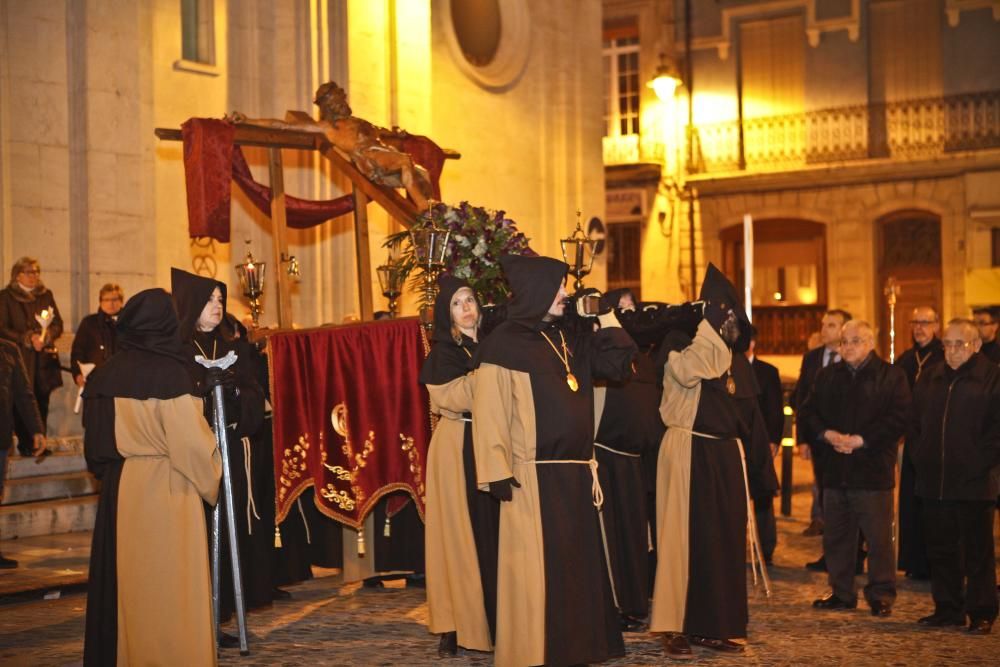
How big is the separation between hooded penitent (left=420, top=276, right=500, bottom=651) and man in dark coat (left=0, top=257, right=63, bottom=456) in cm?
473

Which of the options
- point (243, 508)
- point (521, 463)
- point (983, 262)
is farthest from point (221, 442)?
point (983, 262)

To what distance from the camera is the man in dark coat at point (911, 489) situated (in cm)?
985

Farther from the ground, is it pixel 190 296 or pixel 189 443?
pixel 190 296

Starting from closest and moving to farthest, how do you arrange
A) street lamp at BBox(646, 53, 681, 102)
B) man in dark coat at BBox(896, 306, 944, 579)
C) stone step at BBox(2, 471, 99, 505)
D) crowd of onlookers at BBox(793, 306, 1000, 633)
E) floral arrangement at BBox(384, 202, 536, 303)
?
1. crowd of onlookers at BBox(793, 306, 1000, 633)
2. floral arrangement at BBox(384, 202, 536, 303)
3. man in dark coat at BBox(896, 306, 944, 579)
4. stone step at BBox(2, 471, 99, 505)
5. street lamp at BBox(646, 53, 681, 102)

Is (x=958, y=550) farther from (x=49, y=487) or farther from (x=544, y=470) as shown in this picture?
(x=49, y=487)

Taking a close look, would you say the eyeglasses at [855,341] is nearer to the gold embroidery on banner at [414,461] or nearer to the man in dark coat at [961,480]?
the man in dark coat at [961,480]

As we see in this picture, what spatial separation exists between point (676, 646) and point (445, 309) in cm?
225

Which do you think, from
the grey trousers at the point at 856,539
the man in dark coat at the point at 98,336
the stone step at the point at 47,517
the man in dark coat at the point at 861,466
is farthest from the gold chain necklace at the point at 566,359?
the man in dark coat at the point at 98,336

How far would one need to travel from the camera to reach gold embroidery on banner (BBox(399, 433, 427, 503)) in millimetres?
8950

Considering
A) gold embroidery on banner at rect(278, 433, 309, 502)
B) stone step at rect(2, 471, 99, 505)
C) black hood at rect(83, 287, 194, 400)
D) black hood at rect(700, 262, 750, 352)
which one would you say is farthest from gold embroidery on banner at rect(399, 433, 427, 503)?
stone step at rect(2, 471, 99, 505)

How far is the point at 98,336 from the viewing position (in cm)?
1155

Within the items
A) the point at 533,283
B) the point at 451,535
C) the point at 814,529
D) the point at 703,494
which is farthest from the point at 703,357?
the point at 814,529

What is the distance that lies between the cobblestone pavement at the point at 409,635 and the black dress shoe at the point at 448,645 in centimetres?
6

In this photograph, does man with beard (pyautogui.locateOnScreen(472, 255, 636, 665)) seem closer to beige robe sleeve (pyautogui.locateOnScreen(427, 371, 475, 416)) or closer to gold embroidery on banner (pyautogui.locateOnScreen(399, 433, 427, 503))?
beige robe sleeve (pyautogui.locateOnScreen(427, 371, 475, 416))
